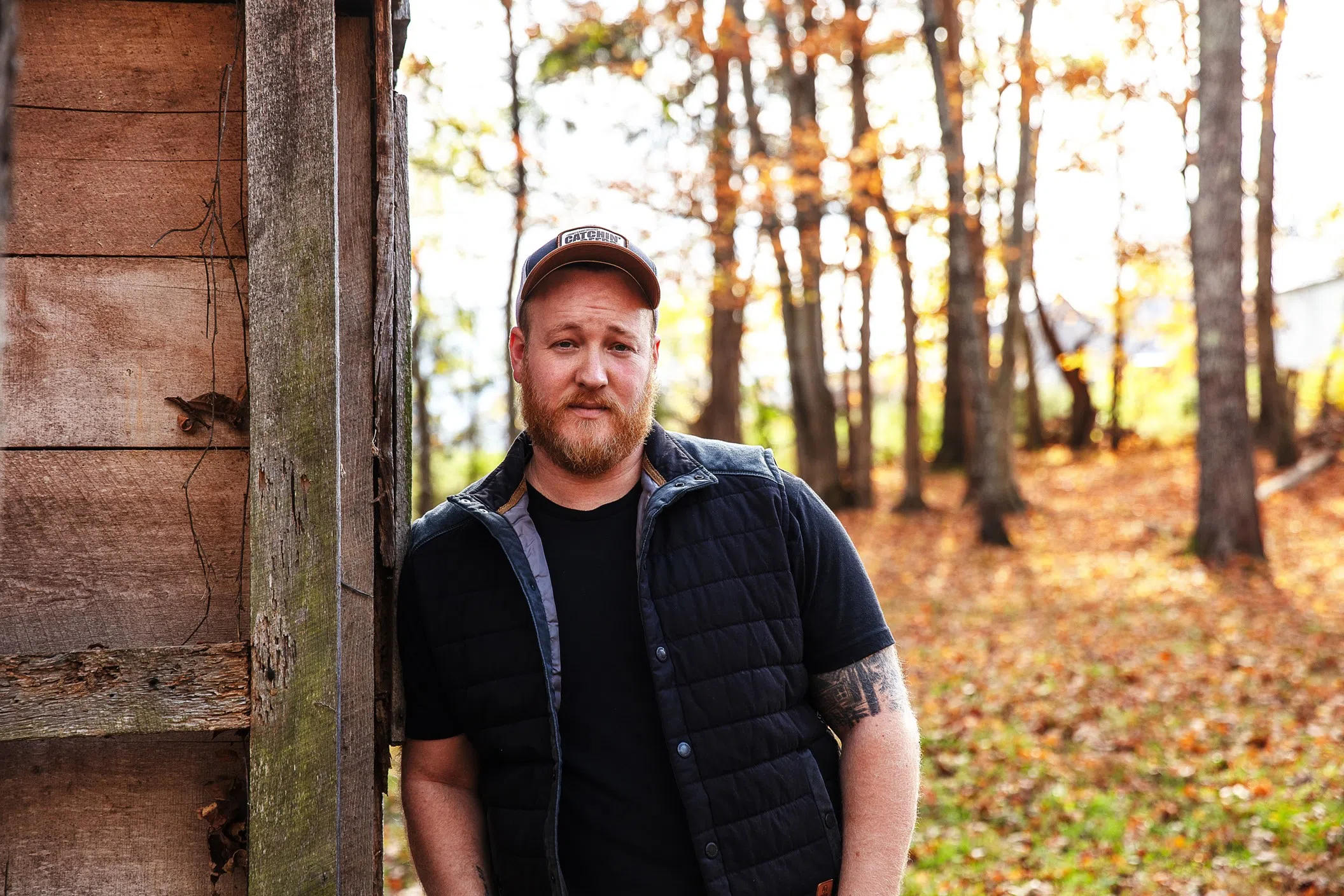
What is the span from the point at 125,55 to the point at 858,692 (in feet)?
7.09

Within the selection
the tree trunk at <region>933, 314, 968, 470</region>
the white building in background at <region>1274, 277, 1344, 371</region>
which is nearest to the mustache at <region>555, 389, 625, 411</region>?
the tree trunk at <region>933, 314, 968, 470</region>

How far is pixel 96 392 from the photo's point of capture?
81.7 inches

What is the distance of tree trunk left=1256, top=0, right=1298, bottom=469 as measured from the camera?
18.7 meters

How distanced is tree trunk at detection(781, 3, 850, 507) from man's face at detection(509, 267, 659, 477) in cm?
1415

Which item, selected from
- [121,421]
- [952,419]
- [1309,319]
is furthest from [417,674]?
[1309,319]

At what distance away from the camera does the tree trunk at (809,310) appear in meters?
16.6

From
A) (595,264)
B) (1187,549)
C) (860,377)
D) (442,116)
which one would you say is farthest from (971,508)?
(595,264)

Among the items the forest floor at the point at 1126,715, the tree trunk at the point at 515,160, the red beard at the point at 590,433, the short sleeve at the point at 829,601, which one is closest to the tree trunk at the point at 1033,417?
the forest floor at the point at 1126,715

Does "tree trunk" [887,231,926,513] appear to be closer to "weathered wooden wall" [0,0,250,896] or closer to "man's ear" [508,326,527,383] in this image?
"man's ear" [508,326,527,383]

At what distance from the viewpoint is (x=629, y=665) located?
246 cm

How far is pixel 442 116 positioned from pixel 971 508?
1149 cm

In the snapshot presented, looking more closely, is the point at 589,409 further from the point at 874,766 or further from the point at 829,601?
the point at 874,766

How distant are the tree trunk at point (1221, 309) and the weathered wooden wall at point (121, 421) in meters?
12.1

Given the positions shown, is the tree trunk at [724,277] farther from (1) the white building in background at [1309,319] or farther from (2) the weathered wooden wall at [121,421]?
(1) the white building in background at [1309,319]
